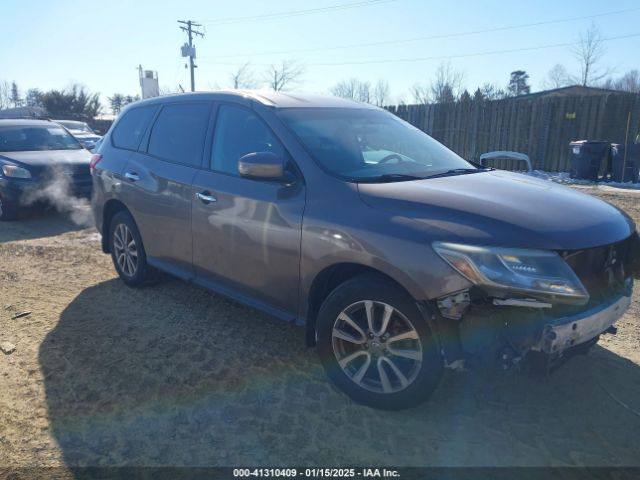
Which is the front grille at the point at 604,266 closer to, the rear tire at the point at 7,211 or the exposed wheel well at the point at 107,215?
the exposed wheel well at the point at 107,215

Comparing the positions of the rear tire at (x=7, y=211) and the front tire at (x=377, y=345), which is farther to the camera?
the rear tire at (x=7, y=211)

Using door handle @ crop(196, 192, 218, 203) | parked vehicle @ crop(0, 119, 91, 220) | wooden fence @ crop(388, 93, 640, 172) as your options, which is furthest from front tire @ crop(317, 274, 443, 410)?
wooden fence @ crop(388, 93, 640, 172)

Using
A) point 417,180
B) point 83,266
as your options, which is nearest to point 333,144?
point 417,180

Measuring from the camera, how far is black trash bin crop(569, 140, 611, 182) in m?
12.8

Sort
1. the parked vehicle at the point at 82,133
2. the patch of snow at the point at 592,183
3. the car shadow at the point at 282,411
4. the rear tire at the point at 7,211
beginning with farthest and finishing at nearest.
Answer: the parked vehicle at the point at 82,133 → the patch of snow at the point at 592,183 → the rear tire at the point at 7,211 → the car shadow at the point at 282,411

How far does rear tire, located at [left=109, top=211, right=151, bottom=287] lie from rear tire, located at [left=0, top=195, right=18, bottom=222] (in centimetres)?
388

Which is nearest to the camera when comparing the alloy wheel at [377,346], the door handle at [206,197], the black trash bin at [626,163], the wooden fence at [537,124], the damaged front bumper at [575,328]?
the damaged front bumper at [575,328]

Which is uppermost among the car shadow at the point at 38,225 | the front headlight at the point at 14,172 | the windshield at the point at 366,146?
the windshield at the point at 366,146

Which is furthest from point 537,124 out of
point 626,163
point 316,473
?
point 316,473

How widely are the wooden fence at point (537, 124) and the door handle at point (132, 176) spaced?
13.0 meters

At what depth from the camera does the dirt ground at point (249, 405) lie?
2.67 metres

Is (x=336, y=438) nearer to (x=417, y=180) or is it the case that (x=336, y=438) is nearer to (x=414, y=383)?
(x=414, y=383)

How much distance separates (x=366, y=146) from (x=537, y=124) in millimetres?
13382

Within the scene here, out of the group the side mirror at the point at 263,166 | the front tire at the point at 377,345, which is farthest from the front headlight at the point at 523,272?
the side mirror at the point at 263,166
